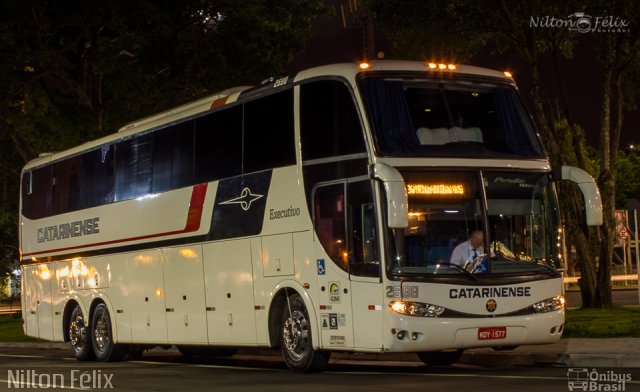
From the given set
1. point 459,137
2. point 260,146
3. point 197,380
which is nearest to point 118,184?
point 260,146

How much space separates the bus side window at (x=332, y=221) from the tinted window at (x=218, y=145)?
2370mm

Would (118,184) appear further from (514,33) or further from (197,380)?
(514,33)

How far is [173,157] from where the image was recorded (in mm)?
20062

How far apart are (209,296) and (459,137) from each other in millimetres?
5636

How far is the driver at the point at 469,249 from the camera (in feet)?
48.9

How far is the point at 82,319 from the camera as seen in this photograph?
23922 millimetres

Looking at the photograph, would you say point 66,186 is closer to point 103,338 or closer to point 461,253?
point 103,338

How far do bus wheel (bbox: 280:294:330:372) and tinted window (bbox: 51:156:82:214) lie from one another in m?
8.19

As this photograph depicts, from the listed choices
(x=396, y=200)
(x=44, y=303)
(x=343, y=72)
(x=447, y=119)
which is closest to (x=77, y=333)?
(x=44, y=303)

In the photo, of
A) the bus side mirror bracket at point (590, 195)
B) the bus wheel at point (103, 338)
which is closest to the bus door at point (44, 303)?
the bus wheel at point (103, 338)

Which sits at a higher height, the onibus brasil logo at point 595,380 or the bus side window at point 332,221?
the bus side window at point 332,221

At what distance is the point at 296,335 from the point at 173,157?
4.87 m

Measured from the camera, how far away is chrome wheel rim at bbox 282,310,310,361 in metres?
16.4

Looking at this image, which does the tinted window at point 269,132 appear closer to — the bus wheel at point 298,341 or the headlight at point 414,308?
the bus wheel at point 298,341
